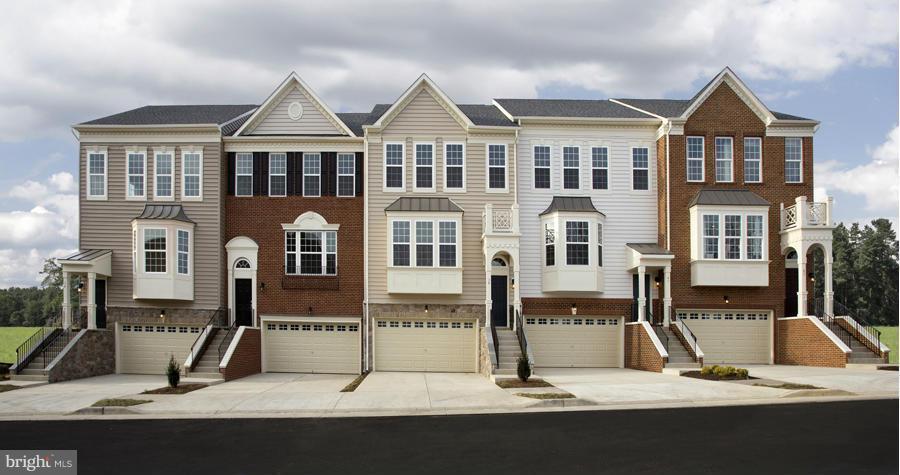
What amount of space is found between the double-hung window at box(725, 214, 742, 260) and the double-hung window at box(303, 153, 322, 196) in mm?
15279

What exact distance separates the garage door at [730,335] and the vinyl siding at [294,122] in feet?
50.0

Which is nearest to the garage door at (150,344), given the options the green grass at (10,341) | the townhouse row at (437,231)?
the townhouse row at (437,231)

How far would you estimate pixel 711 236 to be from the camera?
3234cm

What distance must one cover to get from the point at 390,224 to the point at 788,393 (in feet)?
50.9

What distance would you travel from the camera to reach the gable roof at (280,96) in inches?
1298

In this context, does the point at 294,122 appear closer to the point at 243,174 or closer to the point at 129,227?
the point at 243,174

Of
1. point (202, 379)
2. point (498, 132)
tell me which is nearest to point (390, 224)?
point (498, 132)

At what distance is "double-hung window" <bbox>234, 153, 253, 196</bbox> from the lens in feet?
109

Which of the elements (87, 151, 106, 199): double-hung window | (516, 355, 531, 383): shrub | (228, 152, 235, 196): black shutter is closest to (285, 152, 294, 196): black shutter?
(228, 152, 235, 196): black shutter

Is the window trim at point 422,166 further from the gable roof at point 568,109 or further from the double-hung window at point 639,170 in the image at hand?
the double-hung window at point 639,170

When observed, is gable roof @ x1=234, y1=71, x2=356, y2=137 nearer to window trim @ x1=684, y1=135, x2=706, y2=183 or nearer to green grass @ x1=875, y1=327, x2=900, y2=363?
window trim @ x1=684, y1=135, x2=706, y2=183

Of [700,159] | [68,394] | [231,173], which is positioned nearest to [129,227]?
[231,173]

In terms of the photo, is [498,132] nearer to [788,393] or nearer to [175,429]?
[788,393]

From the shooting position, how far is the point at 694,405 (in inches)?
790
